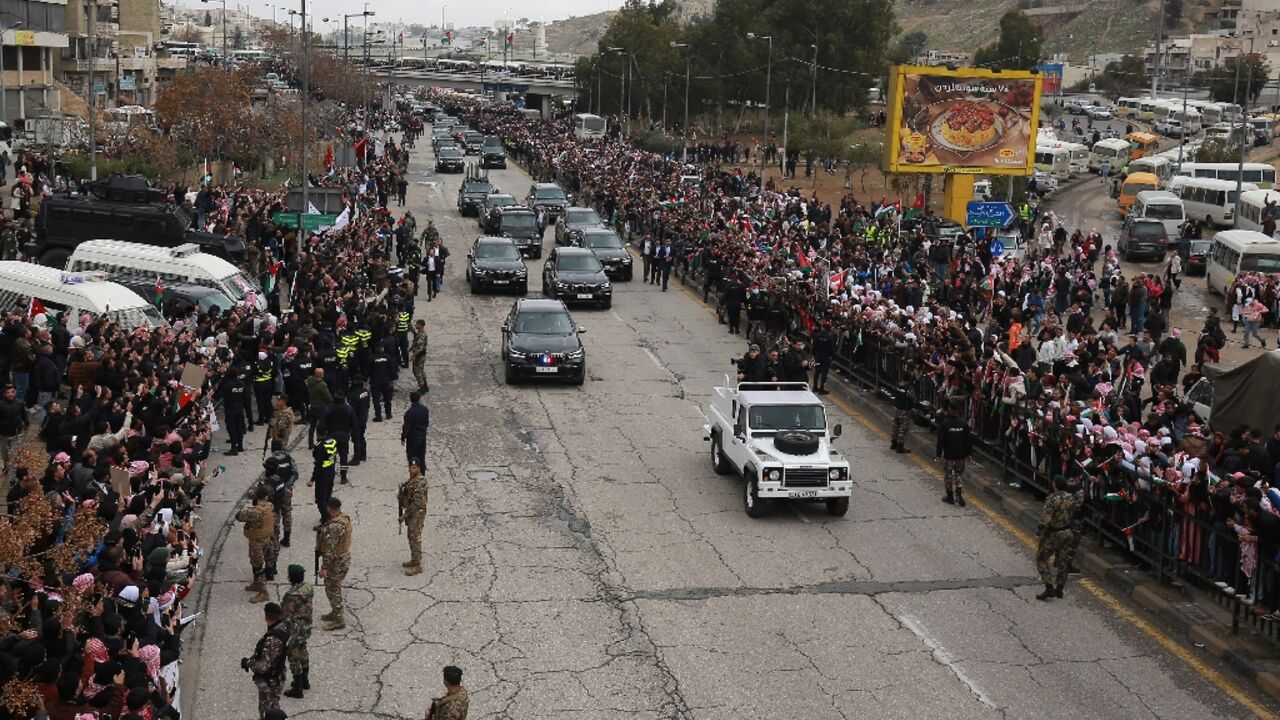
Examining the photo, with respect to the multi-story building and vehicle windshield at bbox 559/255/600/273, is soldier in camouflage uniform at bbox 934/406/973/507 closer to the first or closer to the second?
vehicle windshield at bbox 559/255/600/273

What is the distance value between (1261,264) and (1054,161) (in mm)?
40569

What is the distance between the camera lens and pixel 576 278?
119 feet

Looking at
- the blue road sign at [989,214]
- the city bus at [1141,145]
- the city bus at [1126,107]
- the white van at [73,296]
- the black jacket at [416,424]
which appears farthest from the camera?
the city bus at [1126,107]

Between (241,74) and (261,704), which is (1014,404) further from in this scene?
(241,74)

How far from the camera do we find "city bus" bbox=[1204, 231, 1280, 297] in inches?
1507

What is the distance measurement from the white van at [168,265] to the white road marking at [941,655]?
1733cm

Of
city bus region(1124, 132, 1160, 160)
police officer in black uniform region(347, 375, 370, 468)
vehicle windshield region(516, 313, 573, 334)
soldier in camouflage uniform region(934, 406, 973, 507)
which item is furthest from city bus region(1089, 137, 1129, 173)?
police officer in black uniform region(347, 375, 370, 468)

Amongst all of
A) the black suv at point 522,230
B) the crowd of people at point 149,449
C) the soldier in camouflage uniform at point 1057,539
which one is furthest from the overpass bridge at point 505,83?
the soldier in camouflage uniform at point 1057,539

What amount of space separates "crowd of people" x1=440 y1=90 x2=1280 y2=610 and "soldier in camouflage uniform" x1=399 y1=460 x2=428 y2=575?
7.63 meters

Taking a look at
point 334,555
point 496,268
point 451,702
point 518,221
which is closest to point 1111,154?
point 518,221

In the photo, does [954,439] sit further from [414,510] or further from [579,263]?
[579,263]

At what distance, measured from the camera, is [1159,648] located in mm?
14898

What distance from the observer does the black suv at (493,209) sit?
48656 mm

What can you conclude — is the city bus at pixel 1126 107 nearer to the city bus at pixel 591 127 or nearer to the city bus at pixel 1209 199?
the city bus at pixel 591 127
